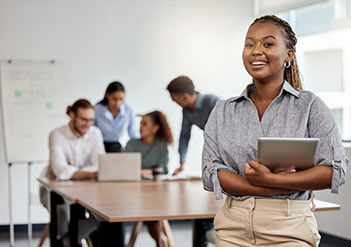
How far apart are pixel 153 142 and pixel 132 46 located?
2.02 metres

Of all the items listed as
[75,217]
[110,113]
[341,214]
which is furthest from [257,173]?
[110,113]

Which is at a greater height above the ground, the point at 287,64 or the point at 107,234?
the point at 287,64

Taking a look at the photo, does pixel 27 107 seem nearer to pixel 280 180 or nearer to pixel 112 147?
pixel 112 147

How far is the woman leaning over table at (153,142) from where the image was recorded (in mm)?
5008

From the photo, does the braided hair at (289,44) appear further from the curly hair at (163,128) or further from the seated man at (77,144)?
the curly hair at (163,128)

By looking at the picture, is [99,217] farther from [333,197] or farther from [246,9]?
[246,9]

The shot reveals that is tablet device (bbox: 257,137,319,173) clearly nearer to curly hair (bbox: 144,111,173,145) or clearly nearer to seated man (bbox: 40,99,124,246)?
seated man (bbox: 40,99,124,246)

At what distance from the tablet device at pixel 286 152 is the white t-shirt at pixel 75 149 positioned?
310cm

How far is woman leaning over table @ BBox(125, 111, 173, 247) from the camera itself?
5.01 meters

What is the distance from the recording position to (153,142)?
16.7 feet

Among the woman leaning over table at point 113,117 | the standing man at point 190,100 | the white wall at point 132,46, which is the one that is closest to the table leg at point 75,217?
the standing man at point 190,100

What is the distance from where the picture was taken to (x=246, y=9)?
6.86 meters

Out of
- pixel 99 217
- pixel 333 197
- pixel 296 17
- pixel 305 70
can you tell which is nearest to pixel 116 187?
pixel 99 217

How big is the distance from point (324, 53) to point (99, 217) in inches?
150
